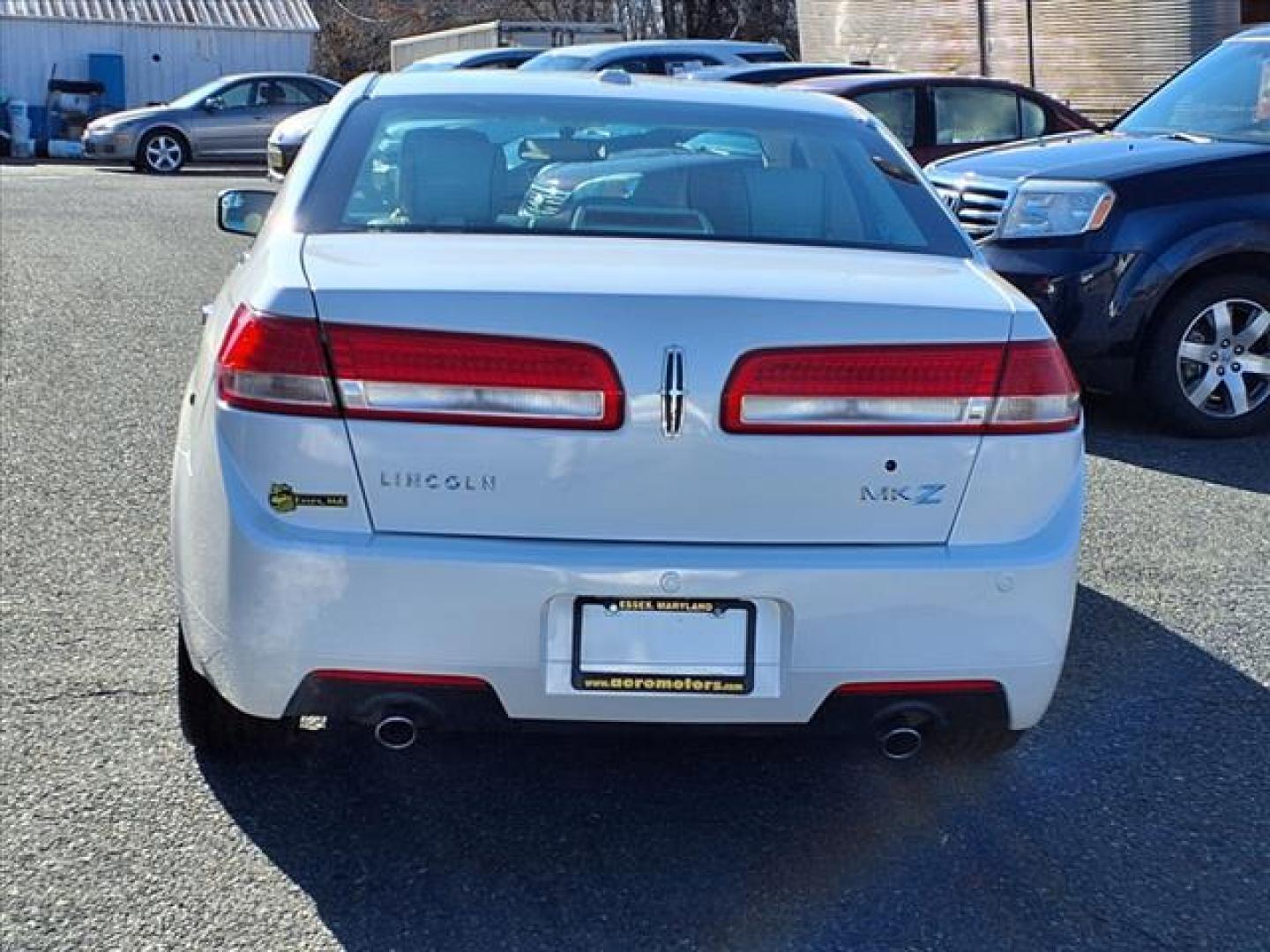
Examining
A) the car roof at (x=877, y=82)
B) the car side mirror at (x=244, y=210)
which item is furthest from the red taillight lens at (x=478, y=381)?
the car roof at (x=877, y=82)

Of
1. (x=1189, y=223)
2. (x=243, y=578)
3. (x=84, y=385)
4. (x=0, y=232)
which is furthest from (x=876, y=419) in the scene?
→ (x=0, y=232)

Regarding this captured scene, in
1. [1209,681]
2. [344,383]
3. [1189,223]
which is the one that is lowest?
[1209,681]

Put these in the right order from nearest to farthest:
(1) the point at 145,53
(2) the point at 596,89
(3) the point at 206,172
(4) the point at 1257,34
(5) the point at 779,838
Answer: (5) the point at 779,838
(2) the point at 596,89
(4) the point at 1257,34
(3) the point at 206,172
(1) the point at 145,53

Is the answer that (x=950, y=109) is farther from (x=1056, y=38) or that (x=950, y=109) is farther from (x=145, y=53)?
(x=145, y=53)

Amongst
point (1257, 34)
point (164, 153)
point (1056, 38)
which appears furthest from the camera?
point (164, 153)

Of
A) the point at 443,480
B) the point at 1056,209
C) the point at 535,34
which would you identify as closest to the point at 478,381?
the point at 443,480

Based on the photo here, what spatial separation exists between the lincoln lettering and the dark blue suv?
15.6 ft

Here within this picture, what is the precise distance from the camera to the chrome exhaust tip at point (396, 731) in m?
3.23

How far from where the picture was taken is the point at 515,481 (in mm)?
3066

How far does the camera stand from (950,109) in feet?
39.2

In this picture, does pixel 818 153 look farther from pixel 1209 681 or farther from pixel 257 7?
pixel 257 7

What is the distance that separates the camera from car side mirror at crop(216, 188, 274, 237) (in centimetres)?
504

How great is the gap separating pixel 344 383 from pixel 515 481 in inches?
13.6

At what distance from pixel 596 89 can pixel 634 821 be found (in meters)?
1.85
